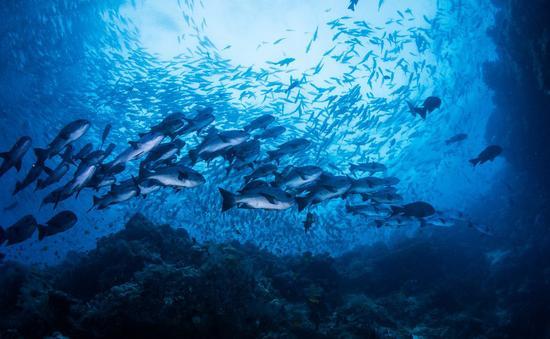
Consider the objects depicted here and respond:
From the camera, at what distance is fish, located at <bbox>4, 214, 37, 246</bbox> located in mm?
5973

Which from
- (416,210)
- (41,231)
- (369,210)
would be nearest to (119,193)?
(41,231)

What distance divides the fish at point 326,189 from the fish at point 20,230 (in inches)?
223


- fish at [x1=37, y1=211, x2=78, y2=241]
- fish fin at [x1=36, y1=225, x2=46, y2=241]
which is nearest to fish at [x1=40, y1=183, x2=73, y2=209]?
fish at [x1=37, y1=211, x2=78, y2=241]

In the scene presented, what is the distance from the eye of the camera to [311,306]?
25.8 ft

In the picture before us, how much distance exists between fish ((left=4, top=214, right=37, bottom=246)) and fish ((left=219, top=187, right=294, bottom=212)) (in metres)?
4.63

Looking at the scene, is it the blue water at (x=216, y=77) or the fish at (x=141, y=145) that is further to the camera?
the blue water at (x=216, y=77)

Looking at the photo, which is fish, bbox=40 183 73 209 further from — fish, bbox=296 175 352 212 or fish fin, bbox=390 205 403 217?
fish fin, bbox=390 205 403 217

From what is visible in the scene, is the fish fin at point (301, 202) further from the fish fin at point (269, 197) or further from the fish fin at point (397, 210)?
the fish fin at point (397, 210)

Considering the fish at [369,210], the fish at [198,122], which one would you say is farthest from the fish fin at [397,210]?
the fish at [198,122]

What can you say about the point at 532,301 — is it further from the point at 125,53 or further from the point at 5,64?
the point at 5,64

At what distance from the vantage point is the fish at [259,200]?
4500 mm

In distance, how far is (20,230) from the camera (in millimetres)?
6055

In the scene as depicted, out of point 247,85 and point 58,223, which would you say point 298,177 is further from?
point 247,85

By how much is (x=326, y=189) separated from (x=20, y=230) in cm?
637
